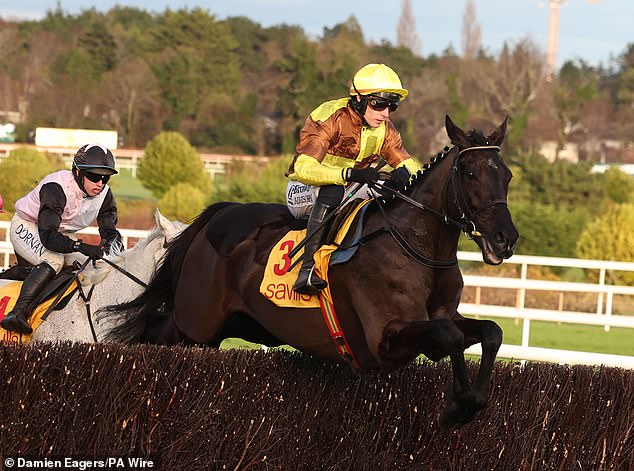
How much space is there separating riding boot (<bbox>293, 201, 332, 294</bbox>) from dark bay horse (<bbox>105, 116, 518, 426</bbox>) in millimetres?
84

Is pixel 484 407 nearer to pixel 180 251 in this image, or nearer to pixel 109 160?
pixel 180 251

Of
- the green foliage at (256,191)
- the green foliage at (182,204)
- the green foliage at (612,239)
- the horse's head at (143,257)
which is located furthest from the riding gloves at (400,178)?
the green foliage at (182,204)

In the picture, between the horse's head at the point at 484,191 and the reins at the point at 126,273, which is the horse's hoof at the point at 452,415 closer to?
the horse's head at the point at 484,191

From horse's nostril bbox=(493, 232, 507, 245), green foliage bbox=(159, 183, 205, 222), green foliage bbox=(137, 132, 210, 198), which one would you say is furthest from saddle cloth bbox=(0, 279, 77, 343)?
green foliage bbox=(137, 132, 210, 198)

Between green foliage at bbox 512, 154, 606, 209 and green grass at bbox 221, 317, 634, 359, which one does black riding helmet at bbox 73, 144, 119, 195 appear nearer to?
green grass at bbox 221, 317, 634, 359

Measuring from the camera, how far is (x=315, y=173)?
4.97 m

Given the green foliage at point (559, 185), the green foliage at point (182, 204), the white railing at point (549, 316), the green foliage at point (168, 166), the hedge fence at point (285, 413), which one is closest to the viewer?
the hedge fence at point (285, 413)

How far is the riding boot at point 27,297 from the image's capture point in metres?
5.71

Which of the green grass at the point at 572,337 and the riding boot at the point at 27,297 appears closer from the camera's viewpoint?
the riding boot at the point at 27,297

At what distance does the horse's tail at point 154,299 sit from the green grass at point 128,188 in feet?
69.5

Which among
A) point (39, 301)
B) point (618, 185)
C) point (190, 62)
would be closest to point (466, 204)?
point (39, 301)

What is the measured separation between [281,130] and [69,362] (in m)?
38.1

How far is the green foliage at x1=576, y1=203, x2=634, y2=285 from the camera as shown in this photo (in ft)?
50.6

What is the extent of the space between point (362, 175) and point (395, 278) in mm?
489
